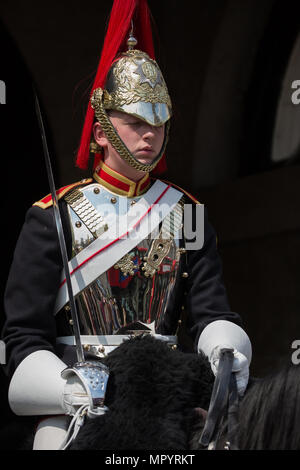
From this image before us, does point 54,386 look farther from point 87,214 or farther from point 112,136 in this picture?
point 112,136

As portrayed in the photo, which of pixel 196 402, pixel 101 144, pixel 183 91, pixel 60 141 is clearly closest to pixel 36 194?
pixel 60 141

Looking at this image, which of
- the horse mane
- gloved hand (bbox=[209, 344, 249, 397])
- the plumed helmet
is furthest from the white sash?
the horse mane

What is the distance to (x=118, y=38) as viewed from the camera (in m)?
2.82

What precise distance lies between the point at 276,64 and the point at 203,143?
0.58 metres

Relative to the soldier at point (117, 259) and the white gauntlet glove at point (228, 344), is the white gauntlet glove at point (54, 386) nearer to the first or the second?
the soldier at point (117, 259)

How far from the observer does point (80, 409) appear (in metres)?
2.30

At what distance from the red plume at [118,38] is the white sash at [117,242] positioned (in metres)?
0.23

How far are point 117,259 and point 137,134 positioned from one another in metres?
0.33

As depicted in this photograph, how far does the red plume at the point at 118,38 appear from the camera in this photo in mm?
2797

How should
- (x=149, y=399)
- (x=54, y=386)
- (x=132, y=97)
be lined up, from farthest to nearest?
1. (x=132, y=97)
2. (x=54, y=386)
3. (x=149, y=399)

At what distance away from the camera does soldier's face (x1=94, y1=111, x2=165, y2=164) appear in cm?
267

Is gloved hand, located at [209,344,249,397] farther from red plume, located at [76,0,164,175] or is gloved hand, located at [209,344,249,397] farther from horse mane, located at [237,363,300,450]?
red plume, located at [76,0,164,175]

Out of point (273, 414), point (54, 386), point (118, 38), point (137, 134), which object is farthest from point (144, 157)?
point (273, 414)

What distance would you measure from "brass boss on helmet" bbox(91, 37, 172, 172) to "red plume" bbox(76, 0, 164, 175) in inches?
3.2
